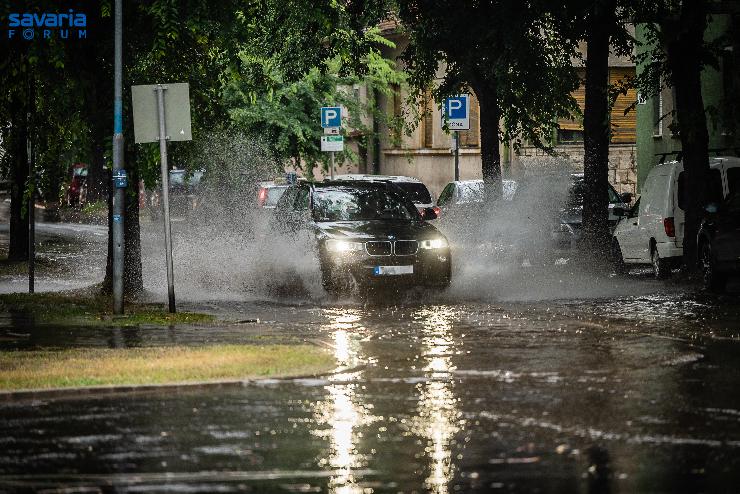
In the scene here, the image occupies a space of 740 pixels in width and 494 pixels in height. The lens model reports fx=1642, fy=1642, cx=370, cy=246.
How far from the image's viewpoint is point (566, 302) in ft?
72.0

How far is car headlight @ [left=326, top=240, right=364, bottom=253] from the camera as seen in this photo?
22.8 meters

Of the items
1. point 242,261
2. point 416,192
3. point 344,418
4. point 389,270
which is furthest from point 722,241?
point 416,192

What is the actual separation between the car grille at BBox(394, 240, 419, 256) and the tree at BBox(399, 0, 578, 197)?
7179 millimetres

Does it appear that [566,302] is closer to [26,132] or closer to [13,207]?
[26,132]

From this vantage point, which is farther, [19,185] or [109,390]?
[19,185]

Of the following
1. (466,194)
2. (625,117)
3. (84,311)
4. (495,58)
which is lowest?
(84,311)

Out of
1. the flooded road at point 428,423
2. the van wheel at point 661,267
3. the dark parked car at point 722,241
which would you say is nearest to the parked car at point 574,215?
the van wheel at point 661,267

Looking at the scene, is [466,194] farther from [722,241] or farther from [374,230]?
[722,241]

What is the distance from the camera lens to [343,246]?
22.8 m

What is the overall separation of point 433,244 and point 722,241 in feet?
13.3

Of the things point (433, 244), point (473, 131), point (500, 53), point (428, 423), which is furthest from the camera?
point (473, 131)

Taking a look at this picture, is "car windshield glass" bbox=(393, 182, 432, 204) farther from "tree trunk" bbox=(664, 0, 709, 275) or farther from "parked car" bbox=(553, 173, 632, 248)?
"tree trunk" bbox=(664, 0, 709, 275)

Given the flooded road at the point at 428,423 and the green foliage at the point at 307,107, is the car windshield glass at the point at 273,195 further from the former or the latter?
the flooded road at the point at 428,423

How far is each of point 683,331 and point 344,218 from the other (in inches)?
302
